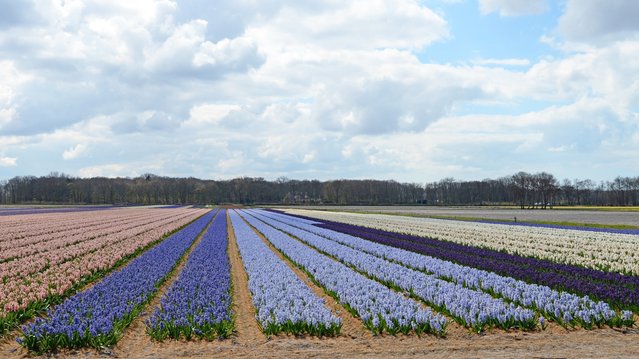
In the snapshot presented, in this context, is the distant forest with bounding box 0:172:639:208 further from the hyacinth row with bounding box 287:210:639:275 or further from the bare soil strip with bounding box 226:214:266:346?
the bare soil strip with bounding box 226:214:266:346

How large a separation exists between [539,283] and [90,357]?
1122 cm

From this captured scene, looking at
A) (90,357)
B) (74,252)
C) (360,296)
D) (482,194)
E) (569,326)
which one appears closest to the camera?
(90,357)

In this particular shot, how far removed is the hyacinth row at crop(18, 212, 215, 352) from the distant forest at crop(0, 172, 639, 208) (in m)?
144

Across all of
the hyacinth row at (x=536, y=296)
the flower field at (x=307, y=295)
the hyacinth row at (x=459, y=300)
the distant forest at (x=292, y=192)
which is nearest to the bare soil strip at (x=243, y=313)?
the flower field at (x=307, y=295)

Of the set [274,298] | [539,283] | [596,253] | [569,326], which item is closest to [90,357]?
[274,298]

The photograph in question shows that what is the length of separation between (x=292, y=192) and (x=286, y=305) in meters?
180

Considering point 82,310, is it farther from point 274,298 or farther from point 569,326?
point 569,326

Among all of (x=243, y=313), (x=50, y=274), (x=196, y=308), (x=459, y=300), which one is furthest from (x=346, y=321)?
(x=50, y=274)

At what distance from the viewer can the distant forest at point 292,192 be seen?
6314 inches

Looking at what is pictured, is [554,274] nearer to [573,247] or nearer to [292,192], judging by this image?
[573,247]

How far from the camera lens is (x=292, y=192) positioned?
191 metres

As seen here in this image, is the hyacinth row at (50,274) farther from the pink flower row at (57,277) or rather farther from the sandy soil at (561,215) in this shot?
the sandy soil at (561,215)

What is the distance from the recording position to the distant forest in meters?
160

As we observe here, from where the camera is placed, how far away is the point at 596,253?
20.7 m
